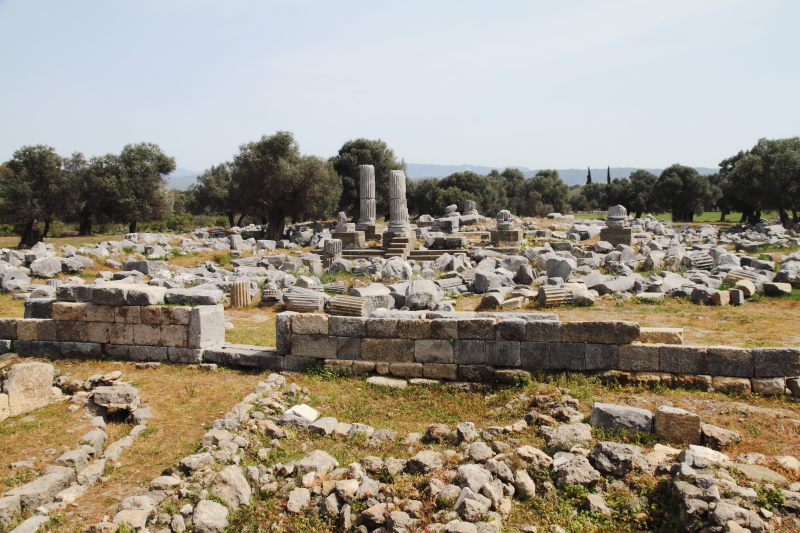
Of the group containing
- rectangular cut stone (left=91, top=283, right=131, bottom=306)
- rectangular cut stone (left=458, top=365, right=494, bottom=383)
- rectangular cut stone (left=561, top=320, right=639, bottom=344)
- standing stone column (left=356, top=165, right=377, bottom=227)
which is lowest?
rectangular cut stone (left=458, top=365, right=494, bottom=383)

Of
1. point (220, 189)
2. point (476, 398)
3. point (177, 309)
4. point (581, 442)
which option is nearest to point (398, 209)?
point (177, 309)

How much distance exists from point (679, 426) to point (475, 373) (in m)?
3.06

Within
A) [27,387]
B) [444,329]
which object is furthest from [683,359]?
[27,387]

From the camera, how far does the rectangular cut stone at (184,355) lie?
9.73 m

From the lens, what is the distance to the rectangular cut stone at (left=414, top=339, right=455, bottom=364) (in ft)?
28.3

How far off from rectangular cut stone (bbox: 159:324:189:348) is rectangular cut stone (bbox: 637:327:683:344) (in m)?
7.51

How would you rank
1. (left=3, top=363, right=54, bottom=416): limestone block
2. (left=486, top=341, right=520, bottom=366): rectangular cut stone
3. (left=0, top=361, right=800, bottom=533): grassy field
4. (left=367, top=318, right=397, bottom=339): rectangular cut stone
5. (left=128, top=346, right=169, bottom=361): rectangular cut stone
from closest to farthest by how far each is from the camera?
(left=0, top=361, right=800, bottom=533): grassy field, (left=3, top=363, right=54, bottom=416): limestone block, (left=486, top=341, right=520, bottom=366): rectangular cut stone, (left=367, top=318, right=397, bottom=339): rectangular cut stone, (left=128, top=346, right=169, bottom=361): rectangular cut stone

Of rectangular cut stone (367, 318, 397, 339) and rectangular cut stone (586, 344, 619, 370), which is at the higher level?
rectangular cut stone (367, 318, 397, 339)

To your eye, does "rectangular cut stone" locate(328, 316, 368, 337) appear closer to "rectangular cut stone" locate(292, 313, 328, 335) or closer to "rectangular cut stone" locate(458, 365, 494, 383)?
"rectangular cut stone" locate(292, 313, 328, 335)

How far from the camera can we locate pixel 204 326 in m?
9.80

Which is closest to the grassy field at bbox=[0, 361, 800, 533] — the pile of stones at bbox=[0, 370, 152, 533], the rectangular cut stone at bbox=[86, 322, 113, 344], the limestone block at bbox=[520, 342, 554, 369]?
the pile of stones at bbox=[0, 370, 152, 533]

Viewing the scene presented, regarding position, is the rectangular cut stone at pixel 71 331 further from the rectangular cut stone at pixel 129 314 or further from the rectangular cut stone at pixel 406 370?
the rectangular cut stone at pixel 406 370

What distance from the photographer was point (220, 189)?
49.7 meters

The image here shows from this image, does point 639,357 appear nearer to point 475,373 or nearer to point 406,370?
point 475,373
